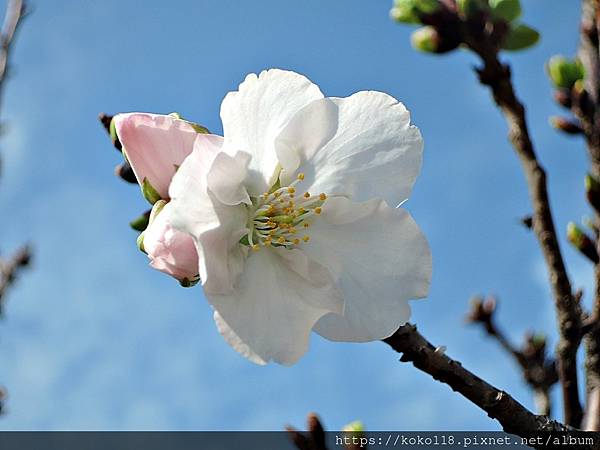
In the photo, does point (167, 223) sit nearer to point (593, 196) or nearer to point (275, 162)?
point (275, 162)

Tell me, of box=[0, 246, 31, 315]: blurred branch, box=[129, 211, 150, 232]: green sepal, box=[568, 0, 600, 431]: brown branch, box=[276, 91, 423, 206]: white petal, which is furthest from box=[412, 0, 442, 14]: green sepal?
box=[0, 246, 31, 315]: blurred branch

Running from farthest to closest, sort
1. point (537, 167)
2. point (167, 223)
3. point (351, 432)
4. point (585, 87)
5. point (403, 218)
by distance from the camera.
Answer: point (585, 87) < point (537, 167) < point (351, 432) < point (403, 218) < point (167, 223)

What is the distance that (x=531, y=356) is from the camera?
2.24 m

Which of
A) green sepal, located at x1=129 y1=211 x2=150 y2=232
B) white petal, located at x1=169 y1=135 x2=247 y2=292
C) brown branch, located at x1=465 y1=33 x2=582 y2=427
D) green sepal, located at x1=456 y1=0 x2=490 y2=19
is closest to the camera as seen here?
white petal, located at x1=169 y1=135 x2=247 y2=292

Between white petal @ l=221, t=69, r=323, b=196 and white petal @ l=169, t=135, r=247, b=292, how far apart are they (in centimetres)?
7

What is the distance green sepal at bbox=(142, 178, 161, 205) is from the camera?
97 cm

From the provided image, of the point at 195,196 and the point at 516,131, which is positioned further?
the point at 516,131

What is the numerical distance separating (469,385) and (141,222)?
53 cm

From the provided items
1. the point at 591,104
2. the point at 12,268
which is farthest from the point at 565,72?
the point at 12,268

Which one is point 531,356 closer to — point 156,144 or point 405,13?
point 405,13

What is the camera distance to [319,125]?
3.43 ft

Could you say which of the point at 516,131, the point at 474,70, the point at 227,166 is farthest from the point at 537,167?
the point at 227,166

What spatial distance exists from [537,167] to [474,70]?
0.25 m

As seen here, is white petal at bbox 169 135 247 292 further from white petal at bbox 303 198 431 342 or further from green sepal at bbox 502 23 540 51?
green sepal at bbox 502 23 540 51
